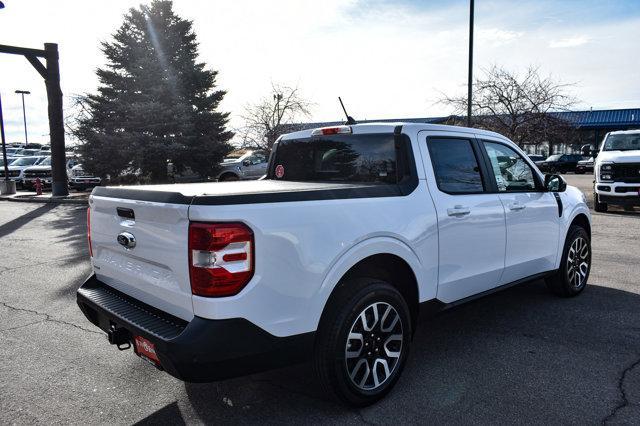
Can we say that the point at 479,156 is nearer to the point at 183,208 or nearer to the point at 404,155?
the point at 404,155

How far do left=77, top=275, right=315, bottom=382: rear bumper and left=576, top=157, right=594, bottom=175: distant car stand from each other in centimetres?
3987

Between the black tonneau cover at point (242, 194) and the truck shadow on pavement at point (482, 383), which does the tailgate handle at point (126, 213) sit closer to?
the black tonneau cover at point (242, 194)

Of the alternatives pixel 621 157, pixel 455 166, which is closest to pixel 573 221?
pixel 455 166

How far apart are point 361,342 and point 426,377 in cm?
79

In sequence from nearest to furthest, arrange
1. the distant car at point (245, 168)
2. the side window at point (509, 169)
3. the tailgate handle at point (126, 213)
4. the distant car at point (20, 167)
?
the tailgate handle at point (126, 213)
the side window at point (509, 169)
the distant car at point (245, 168)
the distant car at point (20, 167)

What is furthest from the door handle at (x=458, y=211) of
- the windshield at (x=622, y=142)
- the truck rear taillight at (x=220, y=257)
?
the windshield at (x=622, y=142)

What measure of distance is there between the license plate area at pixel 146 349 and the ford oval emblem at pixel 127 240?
56cm

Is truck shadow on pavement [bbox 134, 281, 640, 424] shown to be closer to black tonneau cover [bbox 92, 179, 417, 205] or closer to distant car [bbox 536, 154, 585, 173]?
black tonneau cover [bbox 92, 179, 417, 205]

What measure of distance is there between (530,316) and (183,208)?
3768 millimetres

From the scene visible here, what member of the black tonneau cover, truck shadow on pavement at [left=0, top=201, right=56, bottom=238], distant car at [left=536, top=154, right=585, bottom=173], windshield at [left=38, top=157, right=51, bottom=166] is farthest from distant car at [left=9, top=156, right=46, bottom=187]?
distant car at [left=536, top=154, right=585, bottom=173]

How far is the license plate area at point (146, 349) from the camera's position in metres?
2.74

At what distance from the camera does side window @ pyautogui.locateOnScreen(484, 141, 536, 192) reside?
435cm

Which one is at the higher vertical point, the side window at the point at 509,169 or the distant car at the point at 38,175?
the side window at the point at 509,169

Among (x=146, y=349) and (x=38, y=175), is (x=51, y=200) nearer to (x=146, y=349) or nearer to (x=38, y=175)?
(x=38, y=175)
